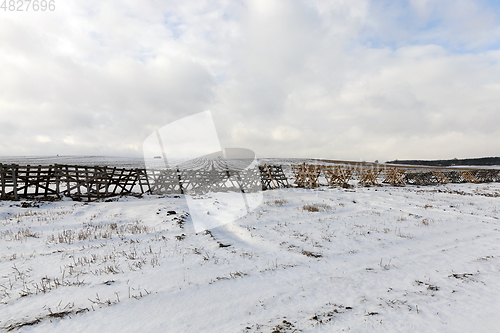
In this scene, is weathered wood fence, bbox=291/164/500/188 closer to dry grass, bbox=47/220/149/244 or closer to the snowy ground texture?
the snowy ground texture

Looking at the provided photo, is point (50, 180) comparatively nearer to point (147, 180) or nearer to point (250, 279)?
point (147, 180)

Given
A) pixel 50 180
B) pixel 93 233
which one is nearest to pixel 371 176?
pixel 93 233

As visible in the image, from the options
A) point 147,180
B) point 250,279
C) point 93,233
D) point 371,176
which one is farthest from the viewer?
point 371,176

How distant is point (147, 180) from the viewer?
2025 centimetres

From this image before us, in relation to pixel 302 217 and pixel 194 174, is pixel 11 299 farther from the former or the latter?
pixel 194 174

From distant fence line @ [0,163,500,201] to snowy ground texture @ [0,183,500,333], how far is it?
917 centimetres

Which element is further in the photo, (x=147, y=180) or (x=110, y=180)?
(x=147, y=180)

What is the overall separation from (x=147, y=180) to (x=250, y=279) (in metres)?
18.3

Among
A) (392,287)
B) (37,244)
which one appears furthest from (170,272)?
(37,244)

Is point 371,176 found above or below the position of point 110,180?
below

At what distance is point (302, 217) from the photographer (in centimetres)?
1069

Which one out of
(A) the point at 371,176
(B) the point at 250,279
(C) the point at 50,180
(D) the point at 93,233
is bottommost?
(B) the point at 250,279

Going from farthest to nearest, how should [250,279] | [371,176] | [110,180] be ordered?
[371,176] → [110,180] → [250,279]

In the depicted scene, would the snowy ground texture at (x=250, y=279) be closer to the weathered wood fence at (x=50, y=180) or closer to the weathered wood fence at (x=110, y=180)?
→ the weathered wood fence at (x=50, y=180)
